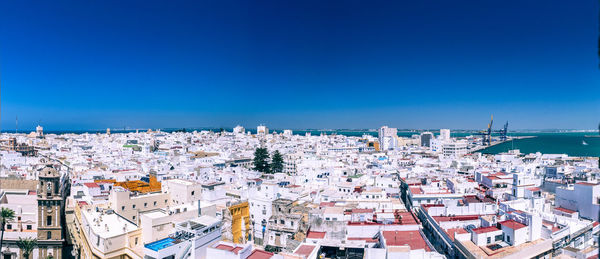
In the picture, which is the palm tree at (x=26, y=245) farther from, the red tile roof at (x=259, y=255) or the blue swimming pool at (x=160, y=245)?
the red tile roof at (x=259, y=255)

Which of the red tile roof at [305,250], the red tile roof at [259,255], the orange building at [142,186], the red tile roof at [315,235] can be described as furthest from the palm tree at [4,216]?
the red tile roof at [305,250]

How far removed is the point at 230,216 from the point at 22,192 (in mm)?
11903

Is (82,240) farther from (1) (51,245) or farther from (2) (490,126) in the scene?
(2) (490,126)

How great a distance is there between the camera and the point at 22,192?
1873 cm

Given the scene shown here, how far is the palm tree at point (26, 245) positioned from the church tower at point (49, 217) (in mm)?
225

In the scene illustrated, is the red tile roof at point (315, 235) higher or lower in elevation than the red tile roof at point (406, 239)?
lower

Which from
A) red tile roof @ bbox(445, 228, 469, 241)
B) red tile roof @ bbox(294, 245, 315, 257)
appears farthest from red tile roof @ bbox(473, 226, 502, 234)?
red tile roof @ bbox(294, 245, 315, 257)

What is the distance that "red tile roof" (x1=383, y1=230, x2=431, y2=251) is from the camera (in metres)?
10.8

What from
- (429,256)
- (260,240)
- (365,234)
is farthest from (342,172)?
(429,256)

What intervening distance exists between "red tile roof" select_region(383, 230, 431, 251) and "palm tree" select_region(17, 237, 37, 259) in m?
14.2

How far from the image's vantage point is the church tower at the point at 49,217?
50.5 feet

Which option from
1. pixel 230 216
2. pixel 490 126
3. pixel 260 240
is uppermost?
pixel 490 126

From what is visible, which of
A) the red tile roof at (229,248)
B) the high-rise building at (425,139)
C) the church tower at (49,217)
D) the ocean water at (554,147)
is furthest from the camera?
the high-rise building at (425,139)

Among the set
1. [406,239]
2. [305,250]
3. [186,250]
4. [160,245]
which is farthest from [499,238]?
[160,245]
